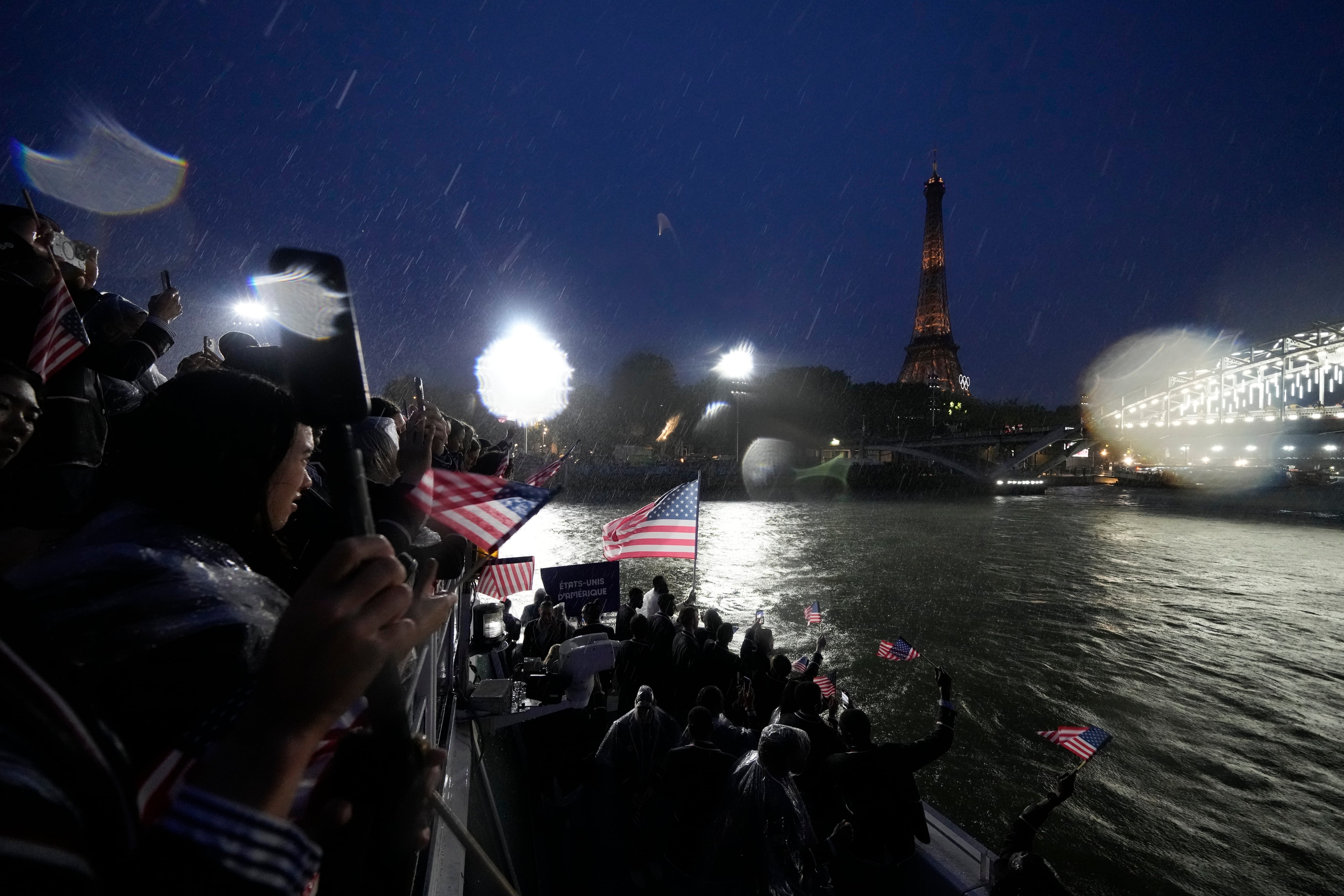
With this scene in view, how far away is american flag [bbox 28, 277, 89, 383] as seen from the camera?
2.40 meters

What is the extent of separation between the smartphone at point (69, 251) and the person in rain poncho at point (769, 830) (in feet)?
15.9

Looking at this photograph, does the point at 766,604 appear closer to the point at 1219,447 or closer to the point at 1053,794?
the point at 1053,794

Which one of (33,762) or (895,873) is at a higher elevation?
(33,762)

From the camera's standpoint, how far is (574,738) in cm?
521

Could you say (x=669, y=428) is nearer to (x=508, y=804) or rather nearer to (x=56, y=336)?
(x=508, y=804)

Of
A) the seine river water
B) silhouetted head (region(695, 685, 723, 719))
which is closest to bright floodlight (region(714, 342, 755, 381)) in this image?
the seine river water

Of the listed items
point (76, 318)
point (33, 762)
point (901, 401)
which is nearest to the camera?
point (33, 762)

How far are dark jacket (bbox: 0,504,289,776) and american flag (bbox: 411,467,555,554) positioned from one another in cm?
282

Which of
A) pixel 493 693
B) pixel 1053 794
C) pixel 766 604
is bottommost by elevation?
pixel 766 604

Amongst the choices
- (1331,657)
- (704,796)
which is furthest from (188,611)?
(1331,657)

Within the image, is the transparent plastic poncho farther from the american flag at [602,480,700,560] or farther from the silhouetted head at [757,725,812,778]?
the american flag at [602,480,700,560]

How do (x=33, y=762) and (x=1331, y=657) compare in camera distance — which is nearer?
(x=33, y=762)

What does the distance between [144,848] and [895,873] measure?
468 centimetres

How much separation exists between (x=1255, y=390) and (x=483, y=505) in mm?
136203
